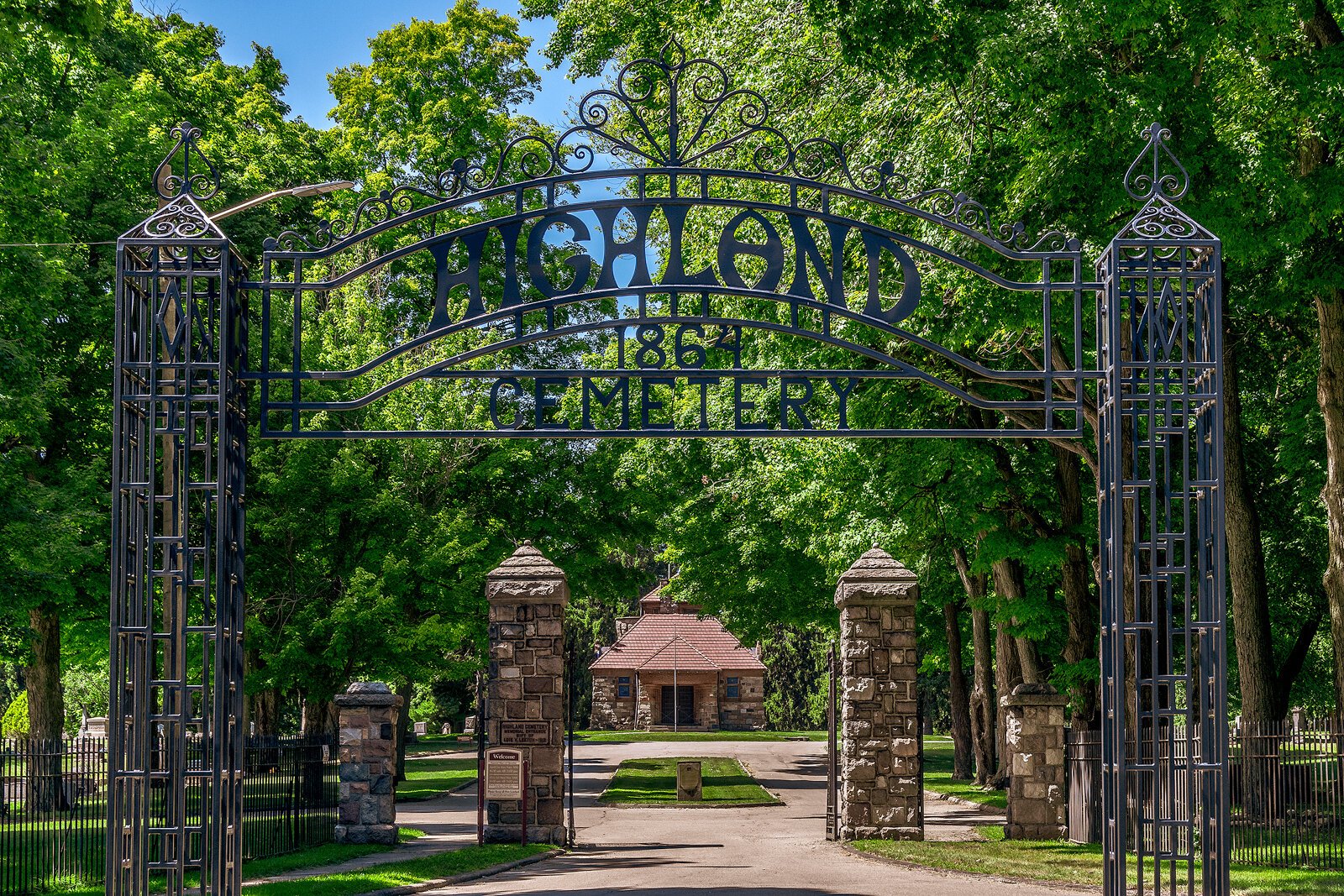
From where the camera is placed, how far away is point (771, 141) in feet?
61.2

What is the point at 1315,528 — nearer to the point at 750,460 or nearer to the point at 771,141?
the point at 750,460

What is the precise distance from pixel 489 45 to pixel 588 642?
3336 centimetres

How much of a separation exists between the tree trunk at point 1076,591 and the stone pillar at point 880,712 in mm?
4610

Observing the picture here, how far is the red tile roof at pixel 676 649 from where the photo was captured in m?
58.6

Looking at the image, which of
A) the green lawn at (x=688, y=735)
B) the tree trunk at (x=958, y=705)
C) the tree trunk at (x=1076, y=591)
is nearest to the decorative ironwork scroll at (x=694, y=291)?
the tree trunk at (x=1076, y=591)

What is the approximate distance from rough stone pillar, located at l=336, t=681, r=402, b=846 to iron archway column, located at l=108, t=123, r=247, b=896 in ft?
33.6

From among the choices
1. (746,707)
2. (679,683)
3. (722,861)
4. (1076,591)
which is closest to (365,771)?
(722,861)

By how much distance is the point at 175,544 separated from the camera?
25.1 ft

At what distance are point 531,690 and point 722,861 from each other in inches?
137

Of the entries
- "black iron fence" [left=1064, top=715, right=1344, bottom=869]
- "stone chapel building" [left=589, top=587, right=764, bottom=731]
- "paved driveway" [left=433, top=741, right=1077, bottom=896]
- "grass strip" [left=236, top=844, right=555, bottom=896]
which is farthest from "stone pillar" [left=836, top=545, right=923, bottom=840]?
"stone chapel building" [left=589, top=587, right=764, bottom=731]

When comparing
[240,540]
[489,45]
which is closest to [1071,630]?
[240,540]

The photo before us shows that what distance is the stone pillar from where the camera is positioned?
60.4 ft

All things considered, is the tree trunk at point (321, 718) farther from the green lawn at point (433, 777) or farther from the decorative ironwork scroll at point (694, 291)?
the decorative ironwork scroll at point (694, 291)

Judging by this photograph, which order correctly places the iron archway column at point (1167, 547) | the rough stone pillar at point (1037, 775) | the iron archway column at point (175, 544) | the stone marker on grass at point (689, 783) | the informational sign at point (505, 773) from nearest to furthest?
1. the iron archway column at point (175, 544)
2. the iron archway column at point (1167, 547)
3. the informational sign at point (505, 773)
4. the rough stone pillar at point (1037, 775)
5. the stone marker on grass at point (689, 783)
